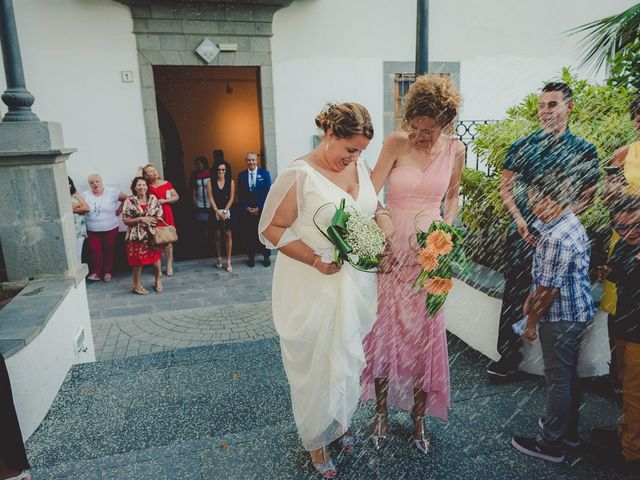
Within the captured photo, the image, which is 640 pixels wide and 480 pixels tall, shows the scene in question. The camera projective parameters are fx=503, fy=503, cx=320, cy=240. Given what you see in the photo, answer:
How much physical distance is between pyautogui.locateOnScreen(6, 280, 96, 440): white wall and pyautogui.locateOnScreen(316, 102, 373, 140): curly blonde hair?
2.56 metres

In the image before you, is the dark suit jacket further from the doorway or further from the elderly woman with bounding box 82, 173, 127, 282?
the doorway

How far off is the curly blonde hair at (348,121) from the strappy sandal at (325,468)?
73.2 inches

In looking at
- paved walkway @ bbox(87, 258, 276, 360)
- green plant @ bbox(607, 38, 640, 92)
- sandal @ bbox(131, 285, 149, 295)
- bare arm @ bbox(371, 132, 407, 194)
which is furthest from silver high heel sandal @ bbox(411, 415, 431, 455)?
sandal @ bbox(131, 285, 149, 295)

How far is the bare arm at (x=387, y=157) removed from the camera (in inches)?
127

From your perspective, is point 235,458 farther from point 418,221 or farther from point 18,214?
point 18,214

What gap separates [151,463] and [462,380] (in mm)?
2414

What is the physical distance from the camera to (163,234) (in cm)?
809

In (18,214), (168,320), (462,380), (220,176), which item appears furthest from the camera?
(220,176)

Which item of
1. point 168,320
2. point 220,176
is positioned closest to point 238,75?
point 220,176

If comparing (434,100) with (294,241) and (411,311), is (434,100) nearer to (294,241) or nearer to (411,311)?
(294,241)

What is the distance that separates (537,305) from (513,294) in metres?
1.03

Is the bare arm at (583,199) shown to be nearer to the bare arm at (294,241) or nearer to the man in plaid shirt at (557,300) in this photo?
the man in plaid shirt at (557,300)

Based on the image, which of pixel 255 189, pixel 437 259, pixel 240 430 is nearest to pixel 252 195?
pixel 255 189

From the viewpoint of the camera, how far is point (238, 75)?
46.3 feet
